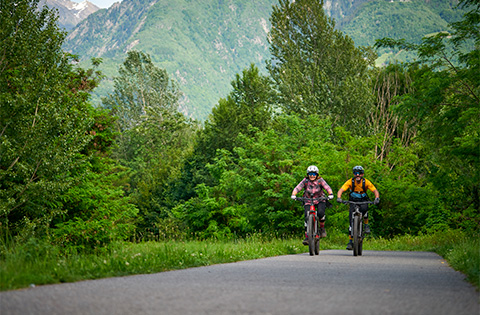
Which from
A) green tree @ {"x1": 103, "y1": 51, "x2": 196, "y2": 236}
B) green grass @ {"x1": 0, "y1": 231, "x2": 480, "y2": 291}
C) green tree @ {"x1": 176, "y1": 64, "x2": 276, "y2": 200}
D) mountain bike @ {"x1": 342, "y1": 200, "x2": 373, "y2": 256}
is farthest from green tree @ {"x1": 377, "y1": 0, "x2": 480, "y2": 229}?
green tree @ {"x1": 176, "y1": 64, "x2": 276, "y2": 200}

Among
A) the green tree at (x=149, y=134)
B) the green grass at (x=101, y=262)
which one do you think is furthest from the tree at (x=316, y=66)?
the green grass at (x=101, y=262)

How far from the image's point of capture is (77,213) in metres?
24.1

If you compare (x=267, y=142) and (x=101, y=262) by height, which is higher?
(x=267, y=142)

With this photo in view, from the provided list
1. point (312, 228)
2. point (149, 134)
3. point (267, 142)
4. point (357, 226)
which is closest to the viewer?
point (312, 228)

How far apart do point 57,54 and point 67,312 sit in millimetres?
15216

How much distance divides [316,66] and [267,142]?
48.8ft

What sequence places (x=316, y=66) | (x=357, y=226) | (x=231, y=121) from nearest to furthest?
(x=357, y=226) < (x=316, y=66) < (x=231, y=121)

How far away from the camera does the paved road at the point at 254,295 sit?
495 cm

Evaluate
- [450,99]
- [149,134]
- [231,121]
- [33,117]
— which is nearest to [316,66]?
[231,121]

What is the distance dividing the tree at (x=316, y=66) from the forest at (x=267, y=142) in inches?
4.6

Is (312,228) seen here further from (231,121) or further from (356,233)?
(231,121)

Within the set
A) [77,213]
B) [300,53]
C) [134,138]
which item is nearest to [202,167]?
[300,53]

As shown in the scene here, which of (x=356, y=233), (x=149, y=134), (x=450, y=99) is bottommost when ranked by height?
(x=356, y=233)

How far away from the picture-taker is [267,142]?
115ft
